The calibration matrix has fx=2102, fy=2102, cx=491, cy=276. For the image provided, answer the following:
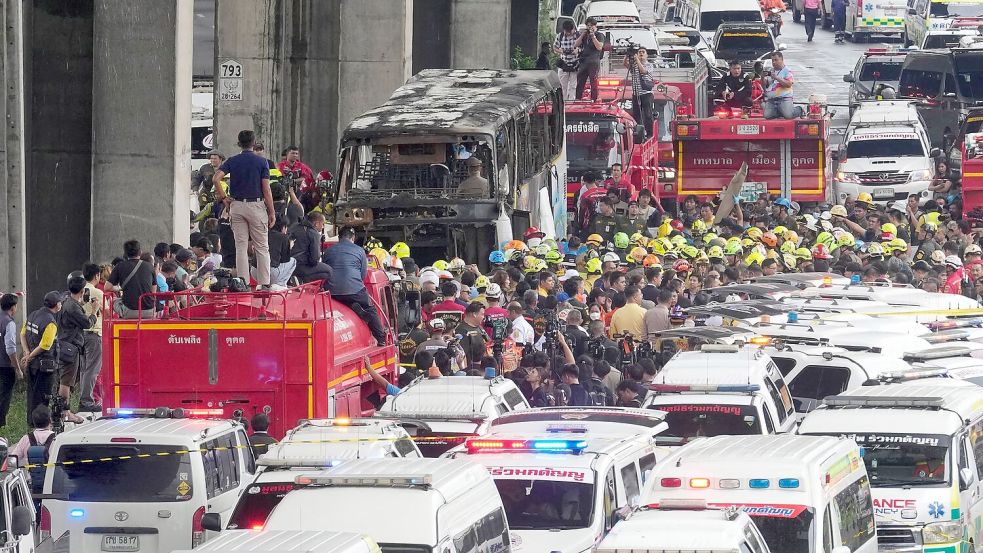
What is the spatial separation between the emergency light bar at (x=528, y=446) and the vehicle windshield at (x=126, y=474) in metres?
2.03

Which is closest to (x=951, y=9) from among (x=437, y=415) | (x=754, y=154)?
(x=754, y=154)

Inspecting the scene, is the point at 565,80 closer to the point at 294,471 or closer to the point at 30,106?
the point at 30,106

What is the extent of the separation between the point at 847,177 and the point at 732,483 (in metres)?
28.2

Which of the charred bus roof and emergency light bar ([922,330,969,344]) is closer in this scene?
emergency light bar ([922,330,969,344])

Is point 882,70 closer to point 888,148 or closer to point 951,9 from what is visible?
point 888,148

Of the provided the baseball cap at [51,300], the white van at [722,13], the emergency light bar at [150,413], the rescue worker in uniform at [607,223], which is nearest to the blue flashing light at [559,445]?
the emergency light bar at [150,413]

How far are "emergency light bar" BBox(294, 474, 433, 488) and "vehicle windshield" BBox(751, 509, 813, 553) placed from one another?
94.8 inches

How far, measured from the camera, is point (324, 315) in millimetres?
17578

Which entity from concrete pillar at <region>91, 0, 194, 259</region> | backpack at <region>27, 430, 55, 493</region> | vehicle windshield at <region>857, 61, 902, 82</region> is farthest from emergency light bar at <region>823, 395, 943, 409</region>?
vehicle windshield at <region>857, 61, 902, 82</region>

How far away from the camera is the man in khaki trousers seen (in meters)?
19.4

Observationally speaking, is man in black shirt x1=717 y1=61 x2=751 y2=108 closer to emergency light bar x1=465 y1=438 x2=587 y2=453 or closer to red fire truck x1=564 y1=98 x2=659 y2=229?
red fire truck x1=564 y1=98 x2=659 y2=229

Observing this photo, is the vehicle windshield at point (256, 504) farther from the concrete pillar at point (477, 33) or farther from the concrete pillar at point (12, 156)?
the concrete pillar at point (477, 33)

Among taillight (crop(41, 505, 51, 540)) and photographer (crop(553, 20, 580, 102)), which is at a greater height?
photographer (crop(553, 20, 580, 102))

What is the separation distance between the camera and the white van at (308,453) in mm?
13695
